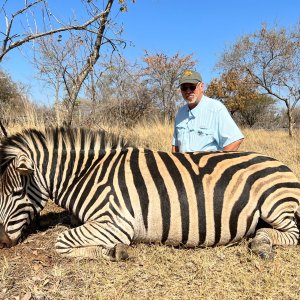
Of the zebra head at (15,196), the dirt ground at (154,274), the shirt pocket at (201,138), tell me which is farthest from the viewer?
the shirt pocket at (201,138)

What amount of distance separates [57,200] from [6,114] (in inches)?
167

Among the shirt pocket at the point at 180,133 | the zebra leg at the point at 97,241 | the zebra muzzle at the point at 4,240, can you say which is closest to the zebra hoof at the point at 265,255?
the zebra leg at the point at 97,241

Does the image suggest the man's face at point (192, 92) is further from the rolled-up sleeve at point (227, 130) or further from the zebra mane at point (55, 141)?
the zebra mane at point (55, 141)

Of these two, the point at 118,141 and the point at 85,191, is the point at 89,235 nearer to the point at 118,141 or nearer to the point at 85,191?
the point at 85,191

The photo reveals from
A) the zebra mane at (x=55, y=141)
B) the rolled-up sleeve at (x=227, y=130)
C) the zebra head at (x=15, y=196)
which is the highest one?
the rolled-up sleeve at (x=227, y=130)

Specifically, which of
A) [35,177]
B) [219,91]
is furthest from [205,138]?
[219,91]

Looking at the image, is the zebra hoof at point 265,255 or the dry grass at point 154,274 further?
the zebra hoof at point 265,255

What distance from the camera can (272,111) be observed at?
30.1m

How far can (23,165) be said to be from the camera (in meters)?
2.62

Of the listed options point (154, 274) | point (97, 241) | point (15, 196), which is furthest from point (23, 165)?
point (154, 274)

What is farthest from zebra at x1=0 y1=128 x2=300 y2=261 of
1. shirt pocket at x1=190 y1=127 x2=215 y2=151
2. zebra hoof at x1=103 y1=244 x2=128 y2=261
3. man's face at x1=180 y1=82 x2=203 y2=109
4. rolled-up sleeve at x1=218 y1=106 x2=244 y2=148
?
man's face at x1=180 y1=82 x2=203 y2=109

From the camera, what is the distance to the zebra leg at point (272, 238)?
2.59 metres

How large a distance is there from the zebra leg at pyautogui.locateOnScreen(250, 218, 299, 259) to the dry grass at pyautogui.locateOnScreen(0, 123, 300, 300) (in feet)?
0.19

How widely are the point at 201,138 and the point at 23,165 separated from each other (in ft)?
6.59
